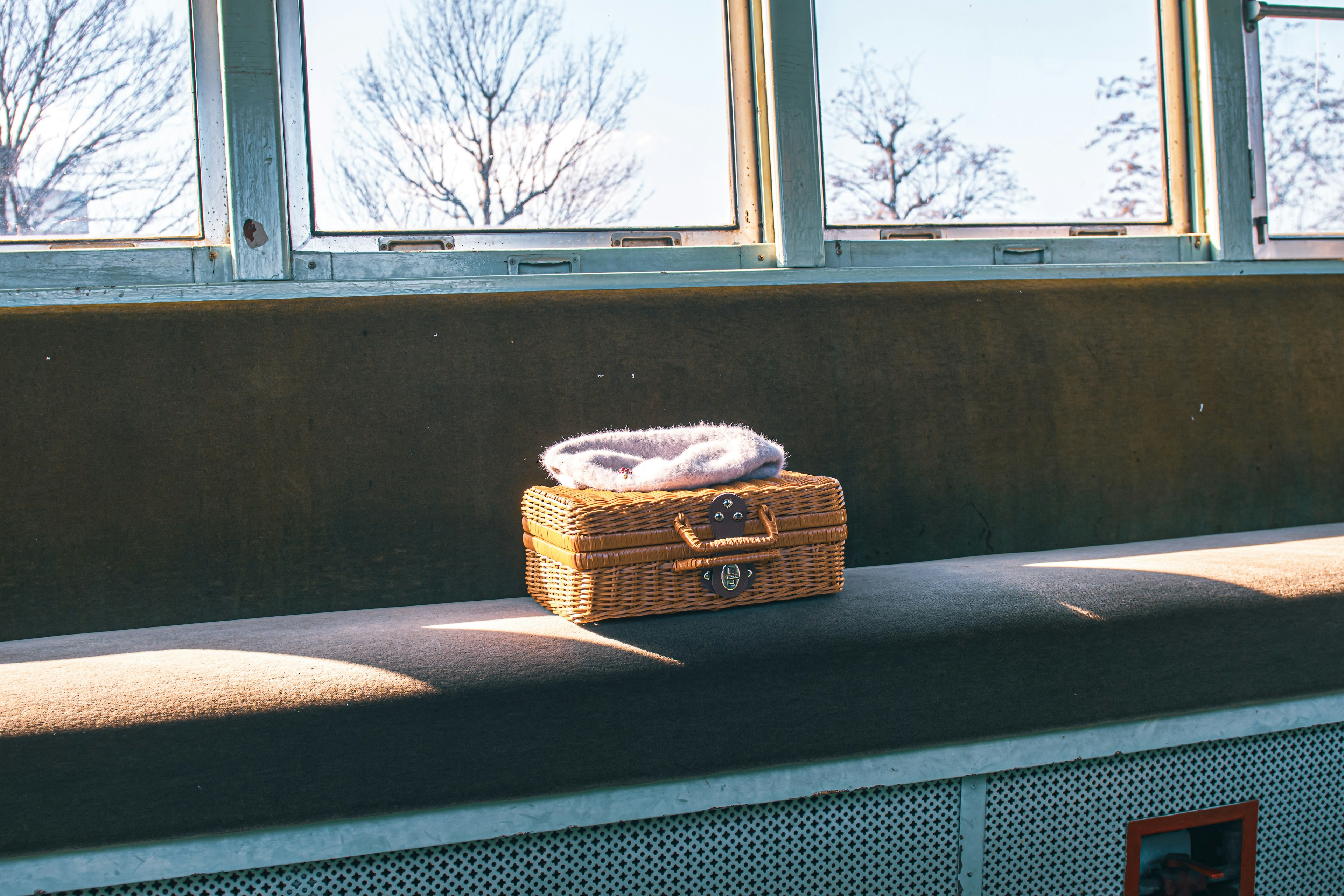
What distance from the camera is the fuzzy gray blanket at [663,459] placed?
129cm

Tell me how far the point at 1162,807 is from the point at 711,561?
765mm

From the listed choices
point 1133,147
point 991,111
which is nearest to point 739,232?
point 991,111

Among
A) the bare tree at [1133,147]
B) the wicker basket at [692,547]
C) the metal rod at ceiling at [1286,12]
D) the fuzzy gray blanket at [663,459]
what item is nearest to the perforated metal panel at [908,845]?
the wicker basket at [692,547]

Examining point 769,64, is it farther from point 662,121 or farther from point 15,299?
point 15,299

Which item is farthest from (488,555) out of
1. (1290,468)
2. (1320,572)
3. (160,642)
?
(1290,468)

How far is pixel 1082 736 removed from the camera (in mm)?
1234

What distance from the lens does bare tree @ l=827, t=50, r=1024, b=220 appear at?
2.01 m

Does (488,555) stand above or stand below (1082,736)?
above

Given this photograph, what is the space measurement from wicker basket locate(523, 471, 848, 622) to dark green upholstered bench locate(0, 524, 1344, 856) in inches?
1.4

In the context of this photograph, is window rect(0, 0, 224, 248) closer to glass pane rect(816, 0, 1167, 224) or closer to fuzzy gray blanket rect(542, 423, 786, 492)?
fuzzy gray blanket rect(542, 423, 786, 492)

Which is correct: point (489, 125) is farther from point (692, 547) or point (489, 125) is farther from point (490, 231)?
point (692, 547)

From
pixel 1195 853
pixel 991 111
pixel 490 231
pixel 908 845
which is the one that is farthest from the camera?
pixel 991 111

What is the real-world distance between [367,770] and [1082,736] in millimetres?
964

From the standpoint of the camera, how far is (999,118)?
209 cm
